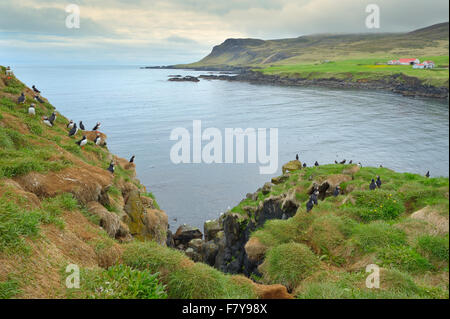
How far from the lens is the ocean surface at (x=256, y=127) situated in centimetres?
3988

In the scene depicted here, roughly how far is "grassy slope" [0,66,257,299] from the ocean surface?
15012mm

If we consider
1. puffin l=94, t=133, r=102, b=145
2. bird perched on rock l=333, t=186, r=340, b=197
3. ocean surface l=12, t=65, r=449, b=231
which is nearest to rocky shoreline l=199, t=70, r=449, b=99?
ocean surface l=12, t=65, r=449, b=231

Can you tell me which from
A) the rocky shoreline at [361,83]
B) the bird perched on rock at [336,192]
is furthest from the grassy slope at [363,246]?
the rocky shoreline at [361,83]

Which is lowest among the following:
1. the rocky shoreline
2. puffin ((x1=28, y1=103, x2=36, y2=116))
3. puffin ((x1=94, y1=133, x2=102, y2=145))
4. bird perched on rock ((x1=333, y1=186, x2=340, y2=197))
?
bird perched on rock ((x1=333, y1=186, x2=340, y2=197))

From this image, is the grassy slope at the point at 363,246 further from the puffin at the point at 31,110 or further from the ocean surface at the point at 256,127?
the puffin at the point at 31,110

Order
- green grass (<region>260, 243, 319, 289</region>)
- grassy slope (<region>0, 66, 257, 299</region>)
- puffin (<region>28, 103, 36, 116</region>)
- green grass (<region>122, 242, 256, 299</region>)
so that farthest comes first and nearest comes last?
puffin (<region>28, 103, 36, 116</region>) < green grass (<region>260, 243, 319, 289</region>) < green grass (<region>122, 242, 256, 299</region>) < grassy slope (<region>0, 66, 257, 299</region>)

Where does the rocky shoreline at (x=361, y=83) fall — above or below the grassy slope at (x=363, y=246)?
above

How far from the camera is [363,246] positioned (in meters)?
12.0

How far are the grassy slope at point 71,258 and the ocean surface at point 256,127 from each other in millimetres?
15012

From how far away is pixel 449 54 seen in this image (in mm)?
4242

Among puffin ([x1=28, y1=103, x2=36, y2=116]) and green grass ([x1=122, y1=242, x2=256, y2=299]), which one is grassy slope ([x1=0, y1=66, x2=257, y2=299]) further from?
puffin ([x1=28, y1=103, x2=36, y2=116])

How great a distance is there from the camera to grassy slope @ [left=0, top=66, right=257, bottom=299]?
6.93 meters

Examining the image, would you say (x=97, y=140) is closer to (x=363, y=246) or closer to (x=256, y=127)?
(x=363, y=246)
